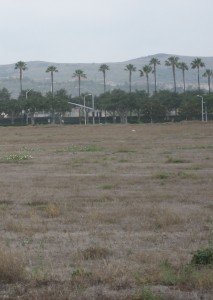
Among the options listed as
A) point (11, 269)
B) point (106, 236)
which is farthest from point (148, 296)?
point (106, 236)

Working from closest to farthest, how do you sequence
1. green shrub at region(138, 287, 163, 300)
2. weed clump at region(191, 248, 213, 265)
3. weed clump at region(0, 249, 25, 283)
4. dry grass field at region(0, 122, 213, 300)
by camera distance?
green shrub at region(138, 287, 163, 300), dry grass field at region(0, 122, 213, 300), weed clump at region(0, 249, 25, 283), weed clump at region(191, 248, 213, 265)

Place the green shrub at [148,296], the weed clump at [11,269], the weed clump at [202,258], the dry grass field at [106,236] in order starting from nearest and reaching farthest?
1. the green shrub at [148,296]
2. the dry grass field at [106,236]
3. the weed clump at [11,269]
4. the weed clump at [202,258]

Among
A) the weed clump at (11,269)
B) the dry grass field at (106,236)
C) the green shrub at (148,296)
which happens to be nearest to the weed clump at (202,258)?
the dry grass field at (106,236)

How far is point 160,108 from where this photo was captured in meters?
119

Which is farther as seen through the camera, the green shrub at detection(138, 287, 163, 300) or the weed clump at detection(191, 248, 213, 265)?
the weed clump at detection(191, 248, 213, 265)

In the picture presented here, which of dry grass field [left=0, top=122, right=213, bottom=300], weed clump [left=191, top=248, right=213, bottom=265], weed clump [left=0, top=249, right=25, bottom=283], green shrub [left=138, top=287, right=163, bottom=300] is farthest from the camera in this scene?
weed clump [left=191, top=248, right=213, bottom=265]

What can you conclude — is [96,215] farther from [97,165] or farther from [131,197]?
[97,165]

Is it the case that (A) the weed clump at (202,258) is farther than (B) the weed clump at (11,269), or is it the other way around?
(A) the weed clump at (202,258)

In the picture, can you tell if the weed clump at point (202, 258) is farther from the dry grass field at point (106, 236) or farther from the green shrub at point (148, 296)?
the green shrub at point (148, 296)

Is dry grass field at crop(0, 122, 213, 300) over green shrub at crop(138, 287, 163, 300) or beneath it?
beneath

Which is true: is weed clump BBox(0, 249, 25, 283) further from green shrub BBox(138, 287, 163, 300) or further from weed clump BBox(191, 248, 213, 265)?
weed clump BBox(191, 248, 213, 265)

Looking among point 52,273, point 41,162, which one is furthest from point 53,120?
point 52,273

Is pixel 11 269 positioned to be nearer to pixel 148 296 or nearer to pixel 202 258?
pixel 148 296

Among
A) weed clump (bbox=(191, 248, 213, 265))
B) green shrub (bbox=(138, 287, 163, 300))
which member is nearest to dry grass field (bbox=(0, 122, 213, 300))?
green shrub (bbox=(138, 287, 163, 300))
